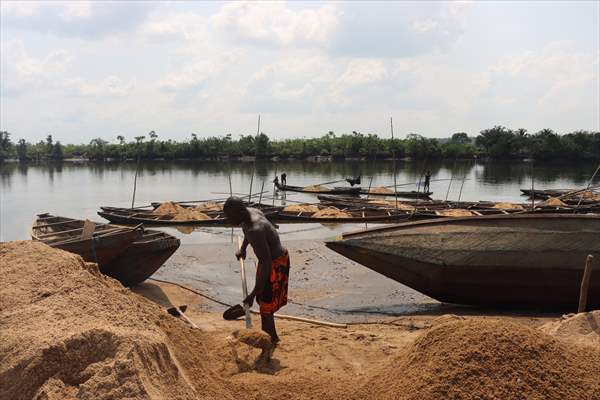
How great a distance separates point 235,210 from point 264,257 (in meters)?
0.48

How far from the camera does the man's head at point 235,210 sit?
4426 millimetres

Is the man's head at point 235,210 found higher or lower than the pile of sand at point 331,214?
higher

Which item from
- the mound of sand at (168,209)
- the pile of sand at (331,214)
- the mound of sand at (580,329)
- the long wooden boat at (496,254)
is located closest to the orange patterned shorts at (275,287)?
the long wooden boat at (496,254)

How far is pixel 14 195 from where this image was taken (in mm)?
29547

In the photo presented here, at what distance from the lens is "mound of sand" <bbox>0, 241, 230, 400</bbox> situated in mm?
2943

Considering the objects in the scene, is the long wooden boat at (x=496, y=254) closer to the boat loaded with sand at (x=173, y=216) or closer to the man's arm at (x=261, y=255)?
the man's arm at (x=261, y=255)

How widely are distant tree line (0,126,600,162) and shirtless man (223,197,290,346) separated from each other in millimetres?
44071

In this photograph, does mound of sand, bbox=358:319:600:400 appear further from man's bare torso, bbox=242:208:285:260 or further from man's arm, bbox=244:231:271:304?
man's bare torso, bbox=242:208:285:260

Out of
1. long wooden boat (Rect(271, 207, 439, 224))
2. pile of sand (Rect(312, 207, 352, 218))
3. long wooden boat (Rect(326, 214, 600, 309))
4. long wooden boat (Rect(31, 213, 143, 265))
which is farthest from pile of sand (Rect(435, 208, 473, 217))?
long wooden boat (Rect(31, 213, 143, 265))

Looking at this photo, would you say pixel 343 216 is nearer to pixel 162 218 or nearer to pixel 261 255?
pixel 162 218

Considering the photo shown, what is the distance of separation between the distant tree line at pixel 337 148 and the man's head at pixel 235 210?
44133 mm

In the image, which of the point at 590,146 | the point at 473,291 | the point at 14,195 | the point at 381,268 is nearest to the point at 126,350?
the point at 381,268

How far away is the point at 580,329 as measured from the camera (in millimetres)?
4613

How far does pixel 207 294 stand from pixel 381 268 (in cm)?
295
